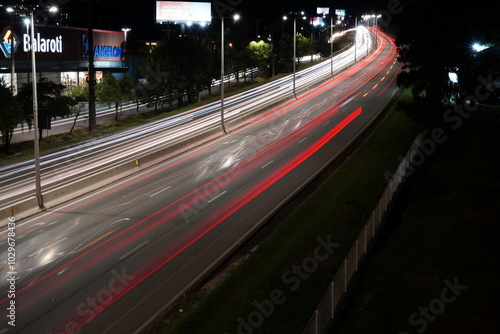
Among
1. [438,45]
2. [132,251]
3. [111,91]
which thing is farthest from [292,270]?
[111,91]

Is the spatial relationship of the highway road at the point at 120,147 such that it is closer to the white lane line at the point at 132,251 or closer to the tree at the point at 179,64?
the tree at the point at 179,64

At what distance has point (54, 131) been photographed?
52.5 m

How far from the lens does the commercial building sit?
54.2m

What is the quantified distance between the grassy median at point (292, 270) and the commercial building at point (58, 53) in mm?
38531

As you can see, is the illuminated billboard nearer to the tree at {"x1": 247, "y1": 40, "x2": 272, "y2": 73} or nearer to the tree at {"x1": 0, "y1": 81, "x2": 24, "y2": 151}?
the tree at {"x1": 247, "y1": 40, "x2": 272, "y2": 73}

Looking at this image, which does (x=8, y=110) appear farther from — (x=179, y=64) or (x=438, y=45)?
(x=438, y=45)

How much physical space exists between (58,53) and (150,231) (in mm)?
48318

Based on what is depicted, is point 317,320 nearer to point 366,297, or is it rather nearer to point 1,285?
point 366,297

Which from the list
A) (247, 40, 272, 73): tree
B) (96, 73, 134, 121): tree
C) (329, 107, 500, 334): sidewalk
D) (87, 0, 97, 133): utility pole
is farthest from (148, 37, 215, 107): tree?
(329, 107, 500, 334): sidewalk

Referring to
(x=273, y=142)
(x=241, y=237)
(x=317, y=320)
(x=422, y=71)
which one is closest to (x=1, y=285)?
(x=241, y=237)

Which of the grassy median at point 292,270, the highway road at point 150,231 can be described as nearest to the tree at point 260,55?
the highway road at point 150,231

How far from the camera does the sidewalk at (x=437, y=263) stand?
14.0m

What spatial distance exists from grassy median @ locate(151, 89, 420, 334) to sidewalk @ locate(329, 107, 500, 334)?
4.36 ft

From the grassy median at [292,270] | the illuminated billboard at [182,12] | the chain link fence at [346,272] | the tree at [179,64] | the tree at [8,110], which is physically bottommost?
the grassy median at [292,270]
